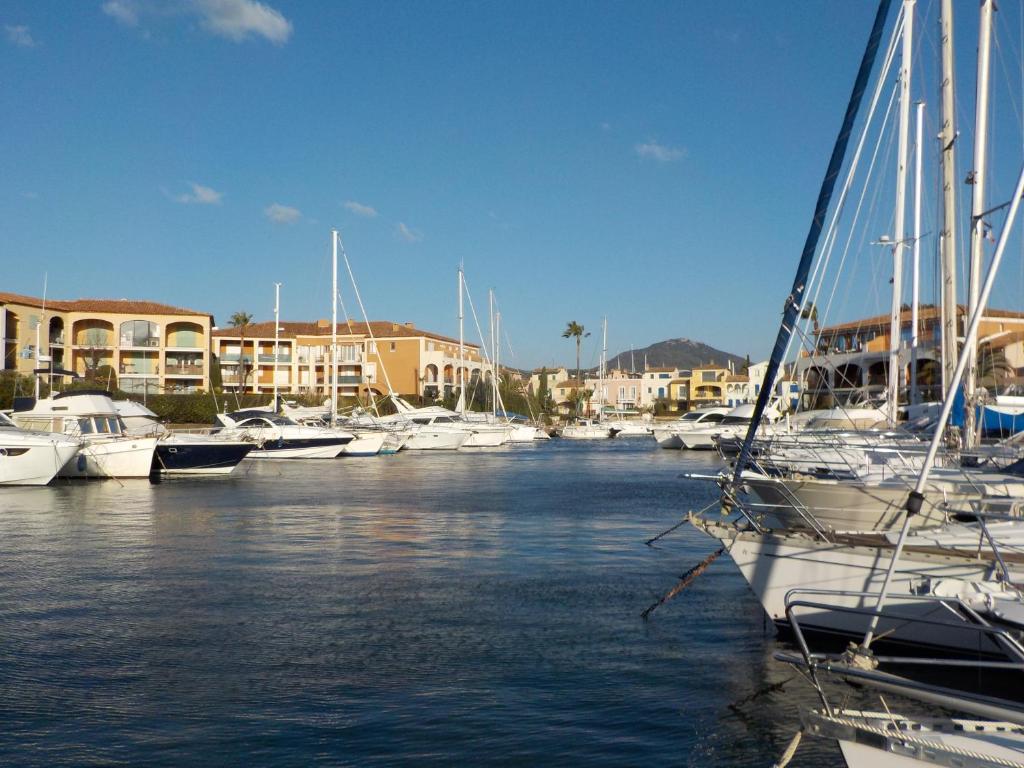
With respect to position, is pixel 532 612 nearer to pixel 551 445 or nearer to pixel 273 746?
pixel 273 746

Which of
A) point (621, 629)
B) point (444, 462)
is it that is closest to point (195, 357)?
point (444, 462)

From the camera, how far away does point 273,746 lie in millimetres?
8969

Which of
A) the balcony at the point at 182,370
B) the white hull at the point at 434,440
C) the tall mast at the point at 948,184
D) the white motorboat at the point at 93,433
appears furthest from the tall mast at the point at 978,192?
the balcony at the point at 182,370

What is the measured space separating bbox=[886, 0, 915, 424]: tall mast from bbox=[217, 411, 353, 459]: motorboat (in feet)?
98.1

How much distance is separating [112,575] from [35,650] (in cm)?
517

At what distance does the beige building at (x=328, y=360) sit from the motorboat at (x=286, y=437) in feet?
153

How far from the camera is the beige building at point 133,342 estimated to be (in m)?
83.9

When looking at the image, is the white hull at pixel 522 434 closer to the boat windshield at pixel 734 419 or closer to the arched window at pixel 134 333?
the boat windshield at pixel 734 419

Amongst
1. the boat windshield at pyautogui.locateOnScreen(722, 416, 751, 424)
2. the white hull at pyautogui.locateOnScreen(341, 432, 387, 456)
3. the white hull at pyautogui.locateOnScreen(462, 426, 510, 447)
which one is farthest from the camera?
the white hull at pyautogui.locateOnScreen(462, 426, 510, 447)

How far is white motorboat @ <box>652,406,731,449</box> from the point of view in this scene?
6950cm

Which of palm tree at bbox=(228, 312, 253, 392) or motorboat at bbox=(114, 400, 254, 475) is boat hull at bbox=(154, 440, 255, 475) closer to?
motorboat at bbox=(114, 400, 254, 475)

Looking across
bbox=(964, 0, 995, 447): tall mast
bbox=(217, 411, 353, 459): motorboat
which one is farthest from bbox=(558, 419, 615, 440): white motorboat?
bbox=(964, 0, 995, 447): tall mast

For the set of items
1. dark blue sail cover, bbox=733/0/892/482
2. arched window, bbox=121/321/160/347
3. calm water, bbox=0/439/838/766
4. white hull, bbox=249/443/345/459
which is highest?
arched window, bbox=121/321/160/347

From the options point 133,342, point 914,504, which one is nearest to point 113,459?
point 914,504
